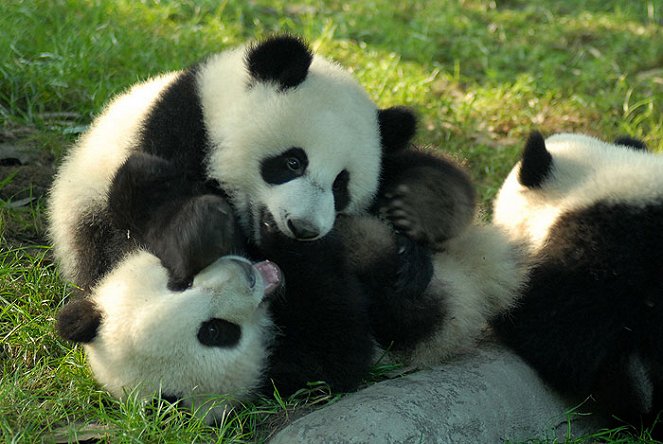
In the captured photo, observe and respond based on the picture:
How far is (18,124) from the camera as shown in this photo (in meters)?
5.77

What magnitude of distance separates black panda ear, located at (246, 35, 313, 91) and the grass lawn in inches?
55.8

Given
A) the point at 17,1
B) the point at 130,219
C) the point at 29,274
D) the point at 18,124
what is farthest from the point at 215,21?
the point at 130,219

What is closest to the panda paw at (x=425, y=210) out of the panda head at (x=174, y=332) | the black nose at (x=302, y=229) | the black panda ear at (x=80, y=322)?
the black nose at (x=302, y=229)

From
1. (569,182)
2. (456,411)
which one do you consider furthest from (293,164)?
(569,182)

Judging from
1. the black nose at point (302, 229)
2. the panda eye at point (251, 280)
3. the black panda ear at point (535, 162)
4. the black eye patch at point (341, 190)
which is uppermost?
the black panda ear at point (535, 162)

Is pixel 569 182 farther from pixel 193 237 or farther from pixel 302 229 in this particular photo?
pixel 193 237

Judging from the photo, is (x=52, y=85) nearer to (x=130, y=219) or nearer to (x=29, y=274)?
(x=29, y=274)

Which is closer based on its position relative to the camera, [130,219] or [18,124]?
[130,219]

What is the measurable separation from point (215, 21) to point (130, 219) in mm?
4173

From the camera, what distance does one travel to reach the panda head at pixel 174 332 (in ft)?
11.4

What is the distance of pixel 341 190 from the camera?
13.9 feet

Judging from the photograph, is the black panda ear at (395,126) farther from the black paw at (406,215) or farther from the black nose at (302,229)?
the black nose at (302,229)

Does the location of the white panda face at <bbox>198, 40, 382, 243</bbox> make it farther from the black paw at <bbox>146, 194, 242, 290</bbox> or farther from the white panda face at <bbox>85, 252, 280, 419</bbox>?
the white panda face at <bbox>85, 252, 280, 419</bbox>

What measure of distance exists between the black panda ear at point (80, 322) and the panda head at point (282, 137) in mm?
794
